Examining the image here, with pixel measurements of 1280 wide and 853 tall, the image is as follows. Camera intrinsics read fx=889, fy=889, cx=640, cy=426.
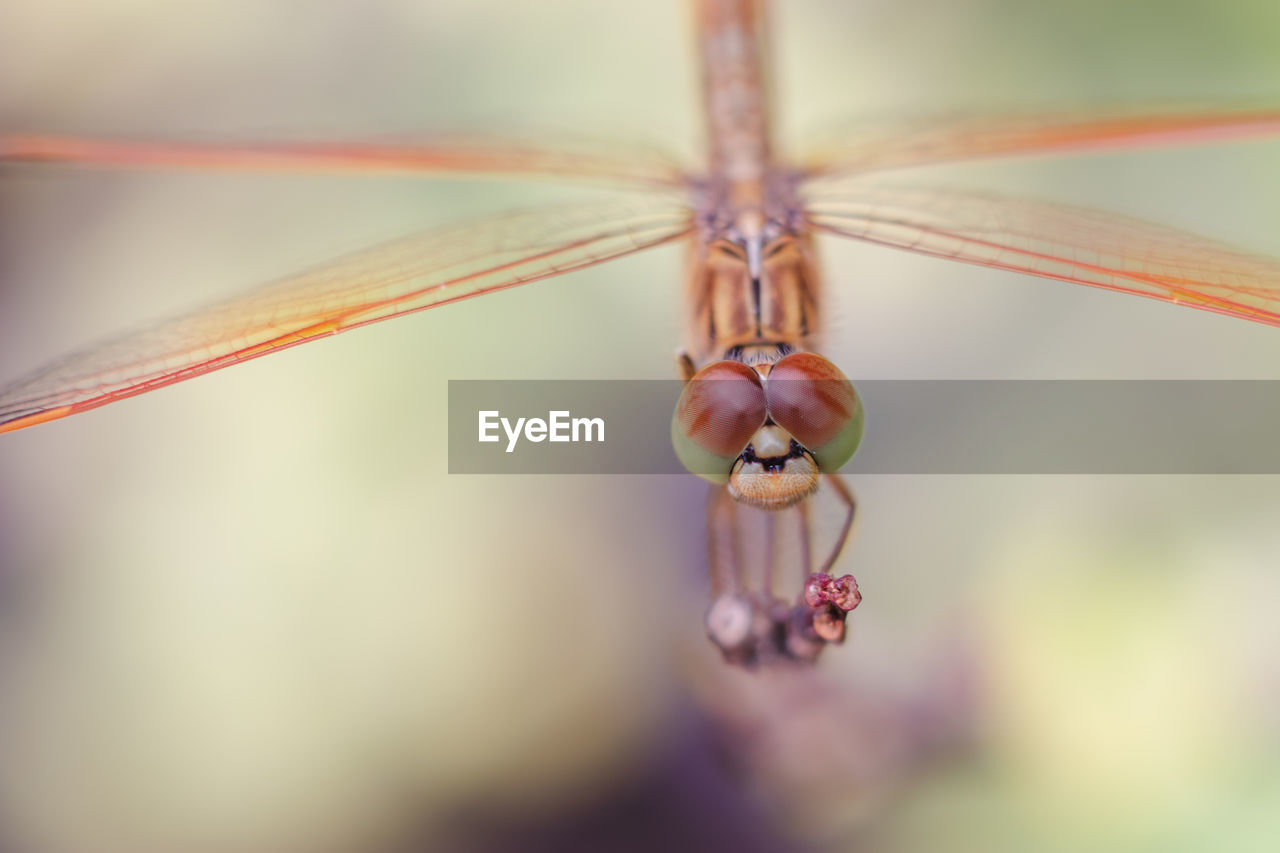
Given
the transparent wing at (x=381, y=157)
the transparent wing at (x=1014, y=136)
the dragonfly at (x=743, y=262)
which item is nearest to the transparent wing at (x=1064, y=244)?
the dragonfly at (x=743, y=262)

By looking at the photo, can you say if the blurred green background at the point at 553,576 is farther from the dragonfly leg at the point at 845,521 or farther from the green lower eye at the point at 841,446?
the green lower eye at the point at 841,446

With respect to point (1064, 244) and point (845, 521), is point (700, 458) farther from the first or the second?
point (1064, 244)

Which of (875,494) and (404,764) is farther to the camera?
(875,494)

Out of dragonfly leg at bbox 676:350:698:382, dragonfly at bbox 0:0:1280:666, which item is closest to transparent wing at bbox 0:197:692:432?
dragonfly at bbox 0:0:1280:666

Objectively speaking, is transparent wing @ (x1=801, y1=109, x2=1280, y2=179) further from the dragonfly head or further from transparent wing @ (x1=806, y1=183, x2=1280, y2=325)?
the dragonfly head

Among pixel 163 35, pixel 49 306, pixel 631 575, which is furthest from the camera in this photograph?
pixel 163 35

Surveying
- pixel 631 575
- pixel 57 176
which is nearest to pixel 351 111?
pixel 57 176

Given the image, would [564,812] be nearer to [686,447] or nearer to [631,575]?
[631,575]
